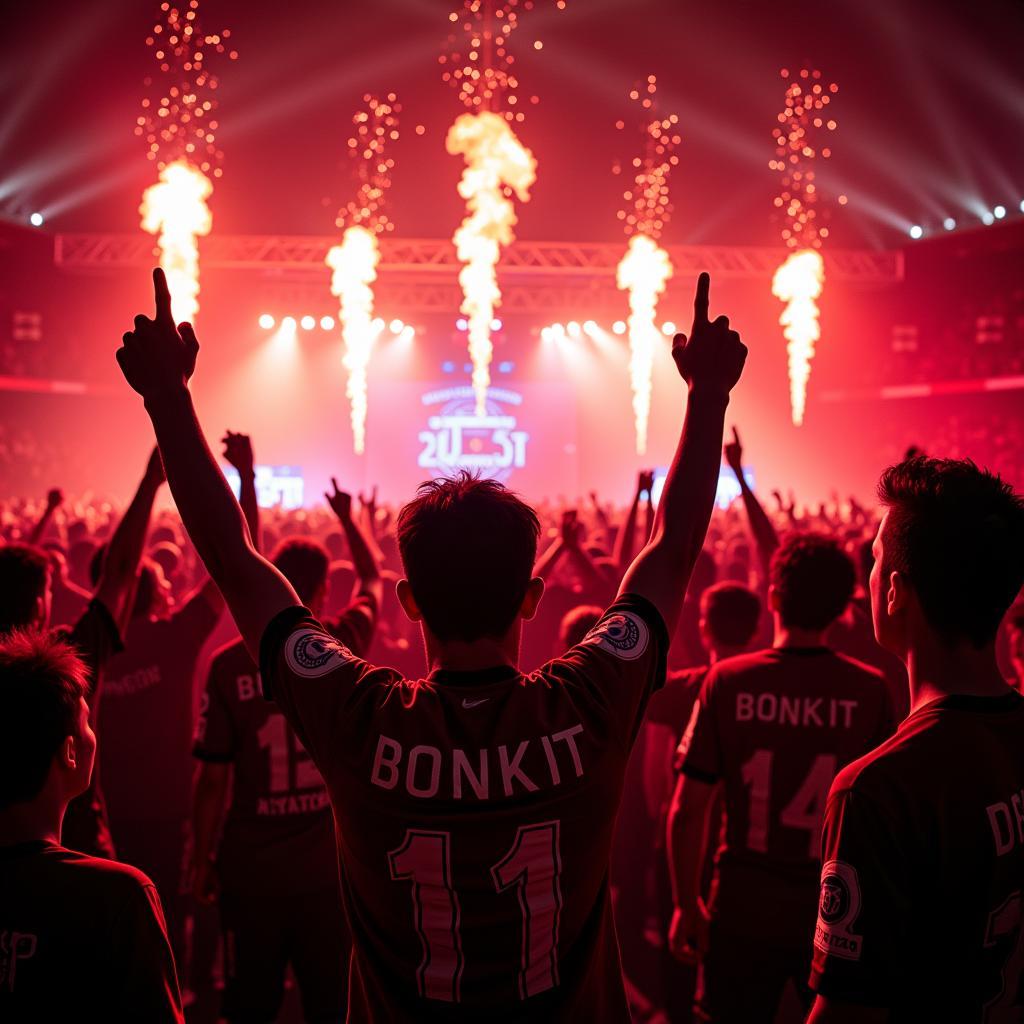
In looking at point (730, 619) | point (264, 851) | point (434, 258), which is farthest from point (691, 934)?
point (434, 258)

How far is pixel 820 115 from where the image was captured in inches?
941

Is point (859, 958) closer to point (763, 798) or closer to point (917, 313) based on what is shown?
point (763, 798)

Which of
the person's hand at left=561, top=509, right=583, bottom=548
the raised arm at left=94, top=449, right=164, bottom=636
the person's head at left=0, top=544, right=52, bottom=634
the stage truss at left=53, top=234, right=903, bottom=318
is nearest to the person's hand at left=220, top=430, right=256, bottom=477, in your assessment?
the raised arm at left=94, top=449, right=164, bottom=636

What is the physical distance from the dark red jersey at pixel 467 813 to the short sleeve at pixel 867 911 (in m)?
0.42

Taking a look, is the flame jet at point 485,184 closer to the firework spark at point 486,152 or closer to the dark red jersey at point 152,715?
the firework spark at point 486,152

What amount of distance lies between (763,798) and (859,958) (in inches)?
65.5

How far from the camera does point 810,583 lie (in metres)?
3.52

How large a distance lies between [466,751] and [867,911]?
78 cm

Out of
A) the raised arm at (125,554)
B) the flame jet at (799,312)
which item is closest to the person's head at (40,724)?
the raised arm at (125,554)

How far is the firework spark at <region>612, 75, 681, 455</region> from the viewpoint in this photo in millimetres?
24641

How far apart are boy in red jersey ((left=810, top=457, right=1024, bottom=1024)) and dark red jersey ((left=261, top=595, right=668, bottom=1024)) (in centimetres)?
43

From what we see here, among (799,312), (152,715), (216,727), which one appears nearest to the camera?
(216,727)

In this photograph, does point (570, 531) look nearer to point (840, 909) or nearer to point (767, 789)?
point (767, 789)

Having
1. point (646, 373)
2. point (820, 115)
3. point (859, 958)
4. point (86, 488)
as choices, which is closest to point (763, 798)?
point (859, 958)
